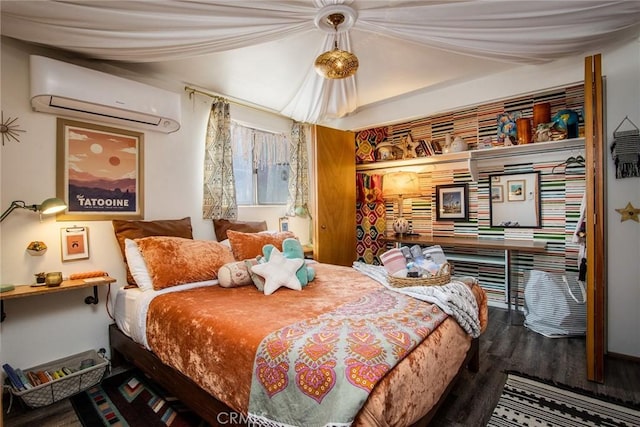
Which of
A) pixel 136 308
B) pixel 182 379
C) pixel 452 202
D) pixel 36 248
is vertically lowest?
pixel 182 379

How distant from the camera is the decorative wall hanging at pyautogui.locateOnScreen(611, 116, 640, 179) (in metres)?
2.34

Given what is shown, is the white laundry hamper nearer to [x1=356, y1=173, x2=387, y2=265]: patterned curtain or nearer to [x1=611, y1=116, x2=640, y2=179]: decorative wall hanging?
[x1=611, y1=116, x2=640, y2=179]: decorative wall hanging

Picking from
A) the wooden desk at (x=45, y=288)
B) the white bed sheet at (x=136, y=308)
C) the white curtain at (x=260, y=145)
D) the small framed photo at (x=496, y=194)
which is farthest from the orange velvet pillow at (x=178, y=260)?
the small framed photo at (x=496, y=194)

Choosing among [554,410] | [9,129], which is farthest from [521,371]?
[9,129]

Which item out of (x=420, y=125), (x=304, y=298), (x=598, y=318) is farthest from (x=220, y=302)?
(x=420, y=125)

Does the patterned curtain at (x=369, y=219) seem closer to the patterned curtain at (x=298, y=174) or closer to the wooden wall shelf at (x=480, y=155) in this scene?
the wooden wall shelf at (x=480, y=155)

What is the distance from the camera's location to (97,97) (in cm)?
215

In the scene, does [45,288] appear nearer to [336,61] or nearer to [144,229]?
[144,229]

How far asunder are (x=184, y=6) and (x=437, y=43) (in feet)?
5.29

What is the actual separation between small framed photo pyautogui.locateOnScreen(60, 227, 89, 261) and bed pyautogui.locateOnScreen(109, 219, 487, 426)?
19.3 inches

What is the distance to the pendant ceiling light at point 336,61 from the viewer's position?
1978 millimetres

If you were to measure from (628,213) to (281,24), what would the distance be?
2.92 m

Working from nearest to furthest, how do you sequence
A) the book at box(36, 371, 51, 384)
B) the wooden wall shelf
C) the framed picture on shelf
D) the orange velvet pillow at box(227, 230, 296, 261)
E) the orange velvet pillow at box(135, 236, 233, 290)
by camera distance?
the book at box(36, 371, 51, 384) → the orange velvet pillow at box(135, 236, 233, 290) → the framed picture on shelf → the orange velvet pillow at box(227, 230, 296, 261) → the wooden wall shelf

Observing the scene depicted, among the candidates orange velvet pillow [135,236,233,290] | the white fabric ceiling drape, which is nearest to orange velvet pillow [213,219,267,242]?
orange velvet pillow [135,236,233,290]
